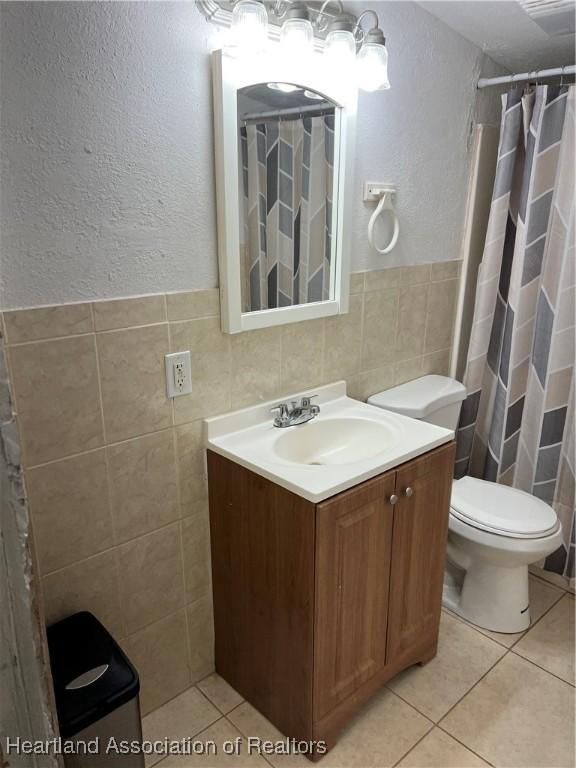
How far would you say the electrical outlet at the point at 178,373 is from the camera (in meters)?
A: 1.46

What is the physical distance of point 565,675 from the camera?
6.05ft

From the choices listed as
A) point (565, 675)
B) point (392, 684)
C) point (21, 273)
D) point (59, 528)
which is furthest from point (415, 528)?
point (21, 273)

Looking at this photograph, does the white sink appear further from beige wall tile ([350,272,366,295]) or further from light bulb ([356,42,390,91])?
light bulb ([356,42,390,91])

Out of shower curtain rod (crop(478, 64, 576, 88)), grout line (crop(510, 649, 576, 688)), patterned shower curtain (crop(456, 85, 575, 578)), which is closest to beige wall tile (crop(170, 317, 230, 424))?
patterned shower curtain (crop(456, 85, 575, 578))

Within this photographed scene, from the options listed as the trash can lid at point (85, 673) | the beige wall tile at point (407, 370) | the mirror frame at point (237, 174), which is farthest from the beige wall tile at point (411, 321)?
the trash can lid at point (85, 673)

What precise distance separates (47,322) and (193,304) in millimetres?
388

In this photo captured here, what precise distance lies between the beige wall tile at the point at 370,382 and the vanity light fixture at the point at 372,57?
964 mm

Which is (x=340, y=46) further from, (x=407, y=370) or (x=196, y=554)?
(x=196, y=554)

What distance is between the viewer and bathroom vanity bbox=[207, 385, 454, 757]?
1403mm

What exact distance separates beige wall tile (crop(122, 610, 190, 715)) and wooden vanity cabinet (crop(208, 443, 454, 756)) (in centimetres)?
13

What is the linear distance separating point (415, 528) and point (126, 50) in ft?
4.81

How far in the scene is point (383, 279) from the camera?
2012 mm

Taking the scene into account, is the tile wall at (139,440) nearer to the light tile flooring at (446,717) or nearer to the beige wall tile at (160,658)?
the beige wall tile at (160,658)

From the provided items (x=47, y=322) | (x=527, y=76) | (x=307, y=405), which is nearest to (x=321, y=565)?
(x=307, y=405)
